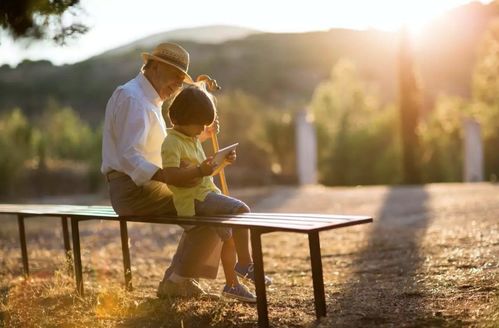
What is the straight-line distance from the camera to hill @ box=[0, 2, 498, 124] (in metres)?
63.3

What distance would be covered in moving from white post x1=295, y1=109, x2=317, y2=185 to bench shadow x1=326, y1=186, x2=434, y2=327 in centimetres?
648

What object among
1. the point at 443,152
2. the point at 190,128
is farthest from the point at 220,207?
the point at 443,152

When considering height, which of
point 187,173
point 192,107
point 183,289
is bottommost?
point 183,289

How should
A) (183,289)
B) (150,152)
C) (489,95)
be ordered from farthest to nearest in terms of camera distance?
1. (489,95)
2. (183,289)
3. (150,152)

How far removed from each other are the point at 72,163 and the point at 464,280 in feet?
50.4

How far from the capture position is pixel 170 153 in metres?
4.12

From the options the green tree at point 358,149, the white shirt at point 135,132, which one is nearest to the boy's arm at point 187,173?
the white shirt at point 135,132

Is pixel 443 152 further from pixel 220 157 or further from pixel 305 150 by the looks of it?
pixel 220 157

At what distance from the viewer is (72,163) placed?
1880 centimetres

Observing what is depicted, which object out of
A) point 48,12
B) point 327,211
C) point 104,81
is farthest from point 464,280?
point 104,81

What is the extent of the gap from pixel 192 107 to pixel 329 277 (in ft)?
6.49

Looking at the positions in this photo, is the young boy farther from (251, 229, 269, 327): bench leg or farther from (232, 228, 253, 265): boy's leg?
(251, 229, 269, 327): bench leg

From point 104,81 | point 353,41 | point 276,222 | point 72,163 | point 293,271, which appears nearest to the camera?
point 276,222

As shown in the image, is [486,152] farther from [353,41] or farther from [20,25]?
[353,41]
